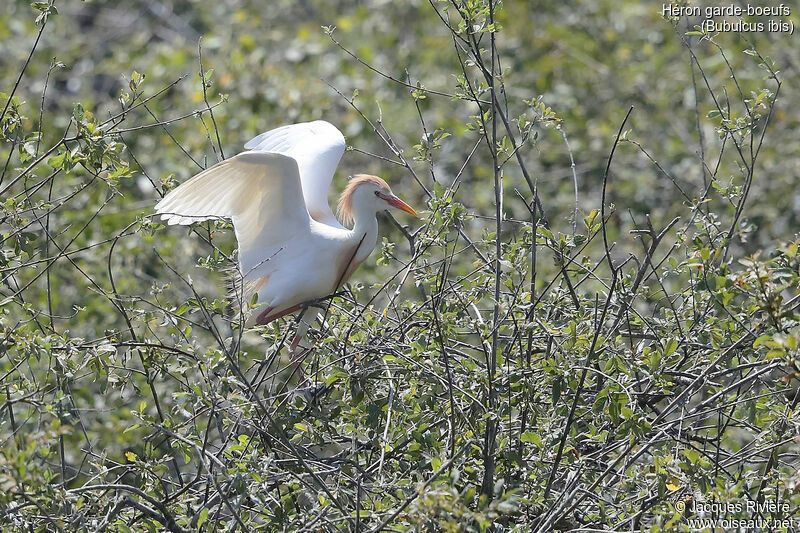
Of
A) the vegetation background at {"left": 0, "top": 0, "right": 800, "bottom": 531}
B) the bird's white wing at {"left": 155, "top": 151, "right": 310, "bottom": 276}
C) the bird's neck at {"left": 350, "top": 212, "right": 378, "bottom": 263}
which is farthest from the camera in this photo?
the bird's neck at {"left": 350, "top": 212, "right": 378, "bottom": 263}

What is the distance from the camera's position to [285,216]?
4289mm

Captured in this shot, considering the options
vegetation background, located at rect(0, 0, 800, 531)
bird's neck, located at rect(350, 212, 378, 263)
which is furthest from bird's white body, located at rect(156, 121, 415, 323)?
vegetation background, located at rect(0, 0, 800, 531)

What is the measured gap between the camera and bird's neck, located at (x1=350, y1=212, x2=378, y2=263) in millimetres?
4387

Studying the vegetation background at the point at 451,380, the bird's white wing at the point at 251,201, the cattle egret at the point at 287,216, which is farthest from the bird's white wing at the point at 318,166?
the vegetation background at the point at 451,380

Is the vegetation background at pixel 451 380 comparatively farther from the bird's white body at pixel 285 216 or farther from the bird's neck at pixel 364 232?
the bird's neck at pixel 364 232

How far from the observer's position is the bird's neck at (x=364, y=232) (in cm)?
439

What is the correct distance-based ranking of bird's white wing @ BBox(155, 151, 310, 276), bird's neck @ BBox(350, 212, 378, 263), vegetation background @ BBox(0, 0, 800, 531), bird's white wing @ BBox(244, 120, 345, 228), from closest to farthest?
vegetation background @ BBox(0, 0, 800, 531), bird's white wing @ BBox(155, 151, 310, 276), bird's neck @ BBox(350, 212, 378, 263), bird's white wing @ BBox(244, 120, 345, 228)

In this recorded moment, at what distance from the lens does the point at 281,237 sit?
4379 millimetres

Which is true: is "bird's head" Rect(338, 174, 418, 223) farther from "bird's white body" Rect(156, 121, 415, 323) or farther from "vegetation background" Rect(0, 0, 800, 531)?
"vegetation background" Rect(0, 0, 800, 531)

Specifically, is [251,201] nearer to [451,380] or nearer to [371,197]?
[371,197]

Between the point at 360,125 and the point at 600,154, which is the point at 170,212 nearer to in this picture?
the point at 360,125

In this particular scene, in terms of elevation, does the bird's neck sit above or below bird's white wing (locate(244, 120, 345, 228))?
below

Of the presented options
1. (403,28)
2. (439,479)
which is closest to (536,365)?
(439,479)

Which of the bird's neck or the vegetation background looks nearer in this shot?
the vegetation background
